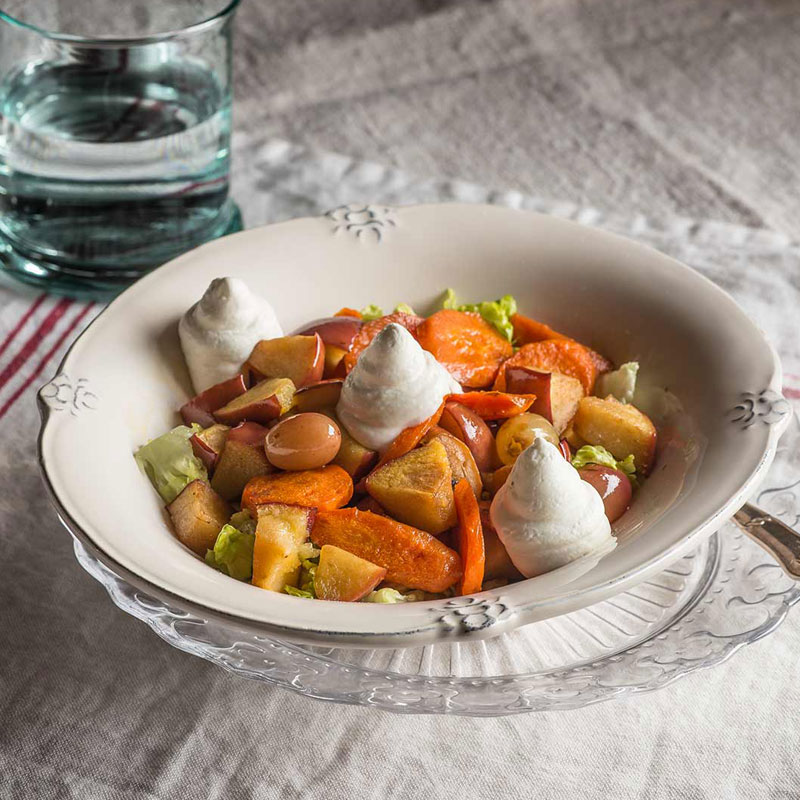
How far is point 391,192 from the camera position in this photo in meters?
2.61

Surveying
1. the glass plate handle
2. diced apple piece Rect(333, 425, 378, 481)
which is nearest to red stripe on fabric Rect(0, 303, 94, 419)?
diced apple piece Rect(333, 425, 378, 481)

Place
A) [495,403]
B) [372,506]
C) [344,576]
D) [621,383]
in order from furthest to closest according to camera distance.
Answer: [621,383], [495,403], [372,506], [344,576]

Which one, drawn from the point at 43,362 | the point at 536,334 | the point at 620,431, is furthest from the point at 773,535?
the point at 43,362

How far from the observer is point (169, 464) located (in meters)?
1.49

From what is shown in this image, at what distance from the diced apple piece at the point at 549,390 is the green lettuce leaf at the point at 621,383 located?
0.07m

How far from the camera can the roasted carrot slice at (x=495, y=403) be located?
1.53 m

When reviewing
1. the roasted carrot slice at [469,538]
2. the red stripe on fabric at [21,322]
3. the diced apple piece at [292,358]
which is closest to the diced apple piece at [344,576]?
the roasted carrot slice at [469,538]

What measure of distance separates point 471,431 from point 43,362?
3.20ft

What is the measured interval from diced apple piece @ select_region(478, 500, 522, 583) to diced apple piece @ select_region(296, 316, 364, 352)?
15.3 inches

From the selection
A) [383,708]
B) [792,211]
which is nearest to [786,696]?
[383,708]

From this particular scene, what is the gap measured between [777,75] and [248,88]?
151cm

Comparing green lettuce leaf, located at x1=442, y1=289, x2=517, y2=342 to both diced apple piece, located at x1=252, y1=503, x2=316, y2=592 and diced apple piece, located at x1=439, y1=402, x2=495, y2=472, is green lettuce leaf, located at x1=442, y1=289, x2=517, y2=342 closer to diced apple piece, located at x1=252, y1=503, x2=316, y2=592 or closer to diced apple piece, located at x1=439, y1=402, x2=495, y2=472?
diced apple piece, located at x1=439, y1=402, x2=495, y2=472

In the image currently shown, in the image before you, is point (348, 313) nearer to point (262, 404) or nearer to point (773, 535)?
point (262, 404)

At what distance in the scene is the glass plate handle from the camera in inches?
57.1
